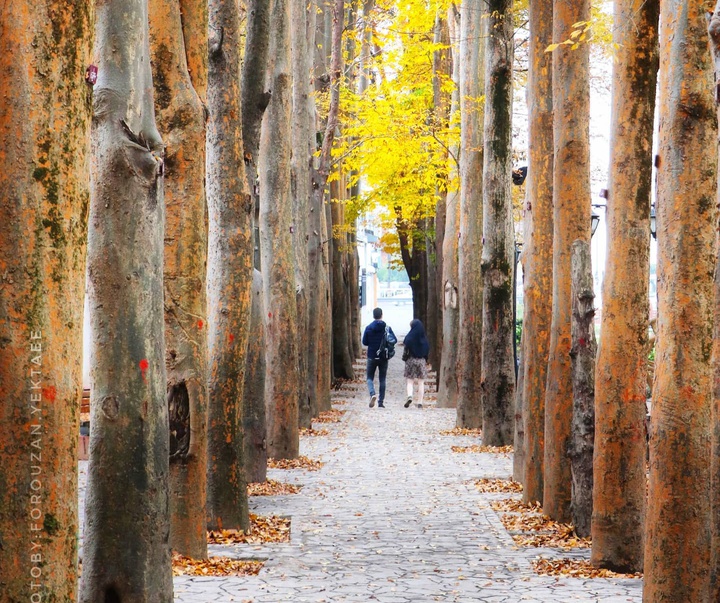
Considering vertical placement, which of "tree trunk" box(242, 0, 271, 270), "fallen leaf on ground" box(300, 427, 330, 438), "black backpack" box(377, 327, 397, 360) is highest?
"tree trunk" box(242, 0, 271, 270)

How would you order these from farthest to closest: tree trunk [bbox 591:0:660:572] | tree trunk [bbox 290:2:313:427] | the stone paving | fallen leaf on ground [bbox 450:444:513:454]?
tree trunk [bbox 290:2:313:427]
fallen leaf on ground [bbox 450:444:513:454]
tree trunk [bbox 591:0:660:572]
the stone paving

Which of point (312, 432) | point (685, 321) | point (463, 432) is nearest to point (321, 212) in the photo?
point (312, 432)

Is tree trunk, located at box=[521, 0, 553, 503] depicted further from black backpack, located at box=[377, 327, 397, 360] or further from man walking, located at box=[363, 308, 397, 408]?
man walking, located at box=[363, 308, 397, 408]

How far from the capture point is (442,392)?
87.5ft

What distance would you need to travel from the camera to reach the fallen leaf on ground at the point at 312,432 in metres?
20.8

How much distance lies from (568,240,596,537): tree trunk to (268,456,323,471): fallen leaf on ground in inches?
247

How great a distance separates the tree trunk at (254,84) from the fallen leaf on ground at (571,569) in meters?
4.30

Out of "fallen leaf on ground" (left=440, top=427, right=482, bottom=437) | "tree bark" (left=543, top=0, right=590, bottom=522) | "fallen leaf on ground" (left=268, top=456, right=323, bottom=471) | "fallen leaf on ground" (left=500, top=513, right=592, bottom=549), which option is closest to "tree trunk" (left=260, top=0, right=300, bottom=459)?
"fallen leaf on ground" (left=268, top=456, right=323, bottom=471)

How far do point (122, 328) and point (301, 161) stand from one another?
13.8 m

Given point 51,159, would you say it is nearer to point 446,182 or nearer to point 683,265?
point 683,265

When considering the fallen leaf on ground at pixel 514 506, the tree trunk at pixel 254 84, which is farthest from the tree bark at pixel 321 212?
the tree trunk at pixel 254 84

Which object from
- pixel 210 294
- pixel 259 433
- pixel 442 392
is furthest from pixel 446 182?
pixel 210 294

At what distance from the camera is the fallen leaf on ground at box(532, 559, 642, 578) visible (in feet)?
29.7

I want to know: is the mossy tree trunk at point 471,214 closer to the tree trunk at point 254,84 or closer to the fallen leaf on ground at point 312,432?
the fallen leaf on ground at point 312,432
